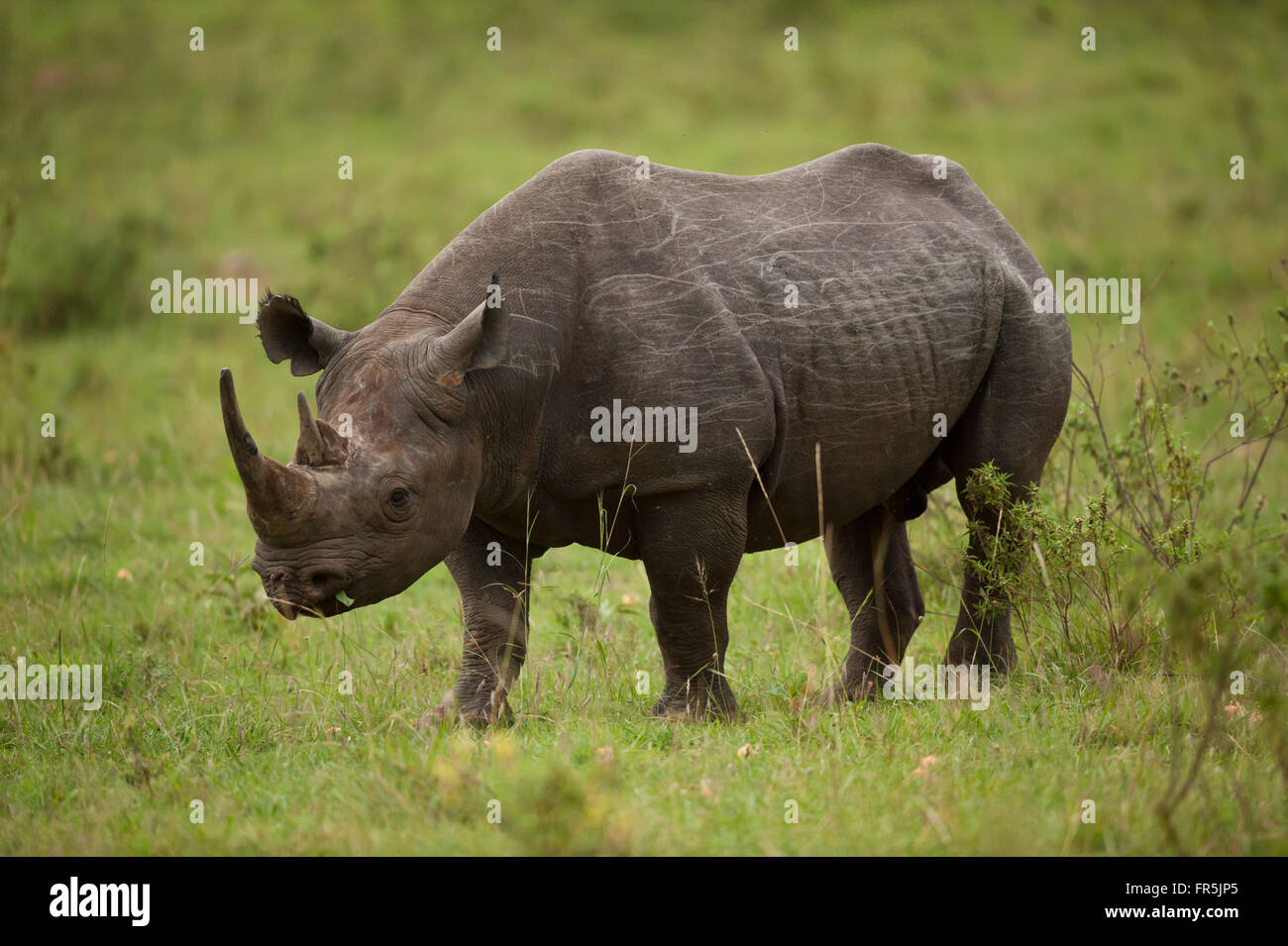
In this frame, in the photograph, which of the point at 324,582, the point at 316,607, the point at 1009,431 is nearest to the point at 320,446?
the point at 324,582

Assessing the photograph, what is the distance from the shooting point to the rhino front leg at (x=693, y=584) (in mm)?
5414

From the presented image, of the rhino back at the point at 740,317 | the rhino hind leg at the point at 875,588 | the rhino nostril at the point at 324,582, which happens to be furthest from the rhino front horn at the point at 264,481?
the rhino hind leg at the point at 875,588

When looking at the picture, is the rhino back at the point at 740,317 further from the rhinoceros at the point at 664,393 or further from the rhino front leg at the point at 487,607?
the rhino front leg at the point at 487,607

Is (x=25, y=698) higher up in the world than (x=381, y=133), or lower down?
lower down

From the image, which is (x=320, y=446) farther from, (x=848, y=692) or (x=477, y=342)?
(x=848, y=692)

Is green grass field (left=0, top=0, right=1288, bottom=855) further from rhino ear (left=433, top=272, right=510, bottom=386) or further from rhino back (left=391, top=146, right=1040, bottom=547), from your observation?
rhino ear (left=433, top=272, right=510, bottom=386)

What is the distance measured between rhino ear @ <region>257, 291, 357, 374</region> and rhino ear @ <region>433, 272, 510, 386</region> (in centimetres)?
43

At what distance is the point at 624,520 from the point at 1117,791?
81.9 inches

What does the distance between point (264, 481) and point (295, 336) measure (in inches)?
37.6

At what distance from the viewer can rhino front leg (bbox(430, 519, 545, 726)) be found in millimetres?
5691

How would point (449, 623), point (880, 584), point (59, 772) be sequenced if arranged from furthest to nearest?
point (449, 623)
point (880, 584)
point (59, 772)
